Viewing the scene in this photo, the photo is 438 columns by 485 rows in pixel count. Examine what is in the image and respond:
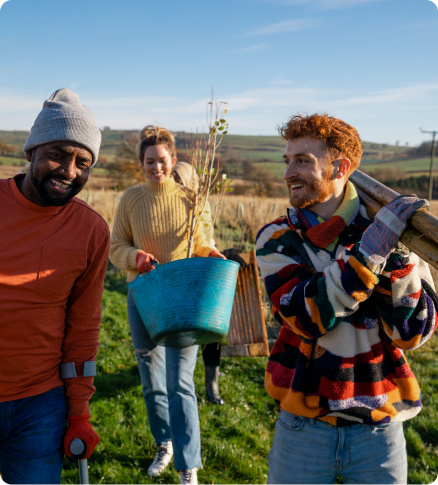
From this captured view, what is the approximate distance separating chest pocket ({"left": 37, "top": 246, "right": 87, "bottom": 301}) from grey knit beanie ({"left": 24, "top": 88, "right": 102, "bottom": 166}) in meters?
0.44

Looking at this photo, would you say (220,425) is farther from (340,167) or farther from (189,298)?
(340,167)

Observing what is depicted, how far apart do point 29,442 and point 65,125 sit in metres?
1.27

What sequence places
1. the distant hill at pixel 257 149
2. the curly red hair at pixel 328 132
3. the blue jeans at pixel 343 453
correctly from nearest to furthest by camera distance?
the blue jeans at pixel 343 453 < the curly red hair at pixel 328 132 < the distant hill at pixel 257 149

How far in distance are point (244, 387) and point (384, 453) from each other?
9.25 ft

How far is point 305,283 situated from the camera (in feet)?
5.77

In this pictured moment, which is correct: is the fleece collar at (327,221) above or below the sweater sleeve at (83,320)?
above

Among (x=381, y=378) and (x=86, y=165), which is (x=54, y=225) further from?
(x=381, y=378)

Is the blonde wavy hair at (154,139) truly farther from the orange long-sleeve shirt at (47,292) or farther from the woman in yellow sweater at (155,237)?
the orange long-sleeve shirt at (47,292)

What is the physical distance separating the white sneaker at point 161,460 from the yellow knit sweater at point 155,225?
1.21 meters

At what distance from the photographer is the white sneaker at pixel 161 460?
3.15 metres

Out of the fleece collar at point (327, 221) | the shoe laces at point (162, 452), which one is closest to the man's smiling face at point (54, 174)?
the fleece collar at point (327, 221)

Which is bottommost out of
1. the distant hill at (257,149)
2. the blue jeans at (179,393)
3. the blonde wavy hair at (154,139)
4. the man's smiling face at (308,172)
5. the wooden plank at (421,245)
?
the blue jeans at (179,393)

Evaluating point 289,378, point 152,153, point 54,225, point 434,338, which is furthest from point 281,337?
point 434,338

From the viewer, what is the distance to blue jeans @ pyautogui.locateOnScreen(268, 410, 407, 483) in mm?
1829
